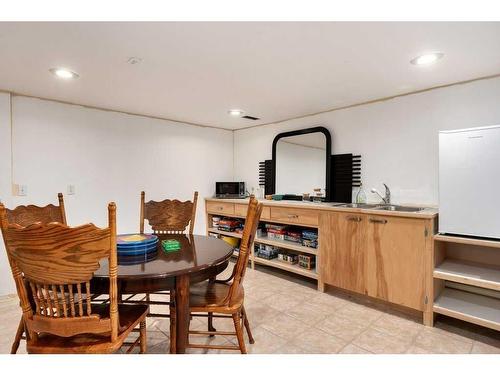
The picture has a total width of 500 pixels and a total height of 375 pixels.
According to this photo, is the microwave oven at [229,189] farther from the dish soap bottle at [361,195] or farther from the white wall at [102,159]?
the dish soap bottle at [361,195]

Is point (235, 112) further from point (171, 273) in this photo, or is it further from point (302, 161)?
point (171, 273)

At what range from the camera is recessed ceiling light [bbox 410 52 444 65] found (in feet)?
6.25

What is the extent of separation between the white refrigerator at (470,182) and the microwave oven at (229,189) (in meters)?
2.75

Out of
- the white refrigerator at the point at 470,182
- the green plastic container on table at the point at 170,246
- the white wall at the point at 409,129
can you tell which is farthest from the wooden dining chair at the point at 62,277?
the white wall at the point at 409,129

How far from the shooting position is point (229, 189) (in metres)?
4.37

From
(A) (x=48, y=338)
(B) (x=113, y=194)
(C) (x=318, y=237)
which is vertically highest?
(B) (x=113, y=194)

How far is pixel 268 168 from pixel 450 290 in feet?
8.39

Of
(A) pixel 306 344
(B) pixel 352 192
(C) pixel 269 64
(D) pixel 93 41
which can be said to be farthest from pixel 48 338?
(B) pixel 352 192

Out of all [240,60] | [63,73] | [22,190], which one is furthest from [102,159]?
[240,60]

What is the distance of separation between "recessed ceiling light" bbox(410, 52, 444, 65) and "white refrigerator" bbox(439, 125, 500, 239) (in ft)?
1.80

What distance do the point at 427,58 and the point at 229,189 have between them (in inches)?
120

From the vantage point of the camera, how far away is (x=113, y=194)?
3.44 meters

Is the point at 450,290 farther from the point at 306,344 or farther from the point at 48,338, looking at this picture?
the point at 48,338

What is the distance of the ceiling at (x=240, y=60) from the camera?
1.61m
